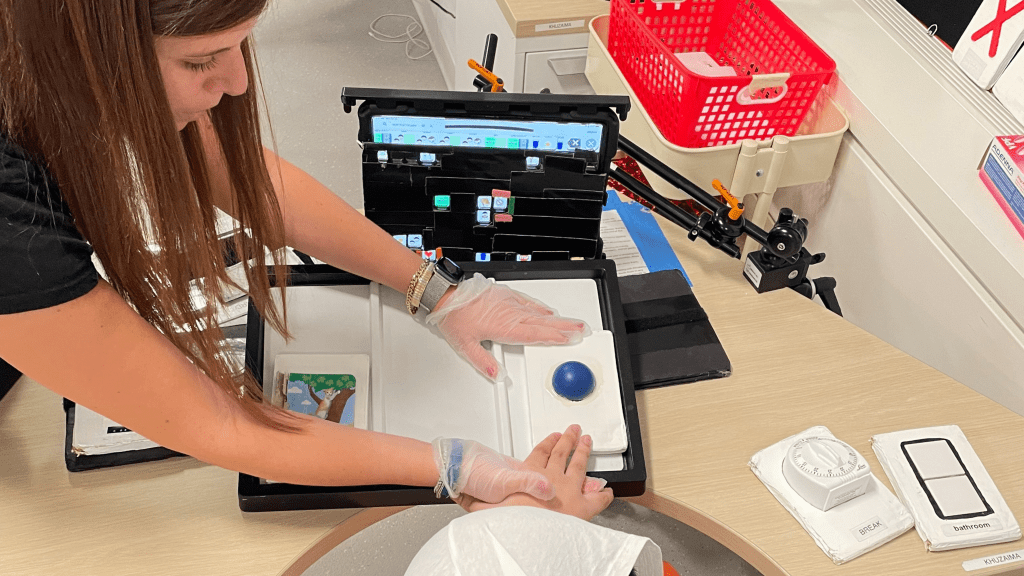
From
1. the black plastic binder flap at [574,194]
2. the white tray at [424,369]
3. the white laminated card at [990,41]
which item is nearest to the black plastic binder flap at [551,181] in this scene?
the black plastic binder flap at [574,194]

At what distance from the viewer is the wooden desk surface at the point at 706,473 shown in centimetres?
92

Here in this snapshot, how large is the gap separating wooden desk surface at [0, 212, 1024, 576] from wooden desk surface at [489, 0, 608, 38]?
92cm

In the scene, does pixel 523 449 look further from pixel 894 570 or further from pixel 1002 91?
pixel 1002 91

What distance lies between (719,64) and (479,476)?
3.74 feet

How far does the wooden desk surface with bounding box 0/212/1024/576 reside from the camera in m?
0.92

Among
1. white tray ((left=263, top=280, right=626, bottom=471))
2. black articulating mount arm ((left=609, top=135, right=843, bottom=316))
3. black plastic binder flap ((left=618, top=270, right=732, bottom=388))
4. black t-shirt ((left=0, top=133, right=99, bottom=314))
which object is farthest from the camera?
black articulating mount arm ((left=609, top=135, right=843, bottom=316))

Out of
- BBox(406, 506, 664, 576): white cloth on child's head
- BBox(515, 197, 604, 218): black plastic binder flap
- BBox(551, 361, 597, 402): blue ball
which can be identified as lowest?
BBox(551, 361, 597, 402): blue ball

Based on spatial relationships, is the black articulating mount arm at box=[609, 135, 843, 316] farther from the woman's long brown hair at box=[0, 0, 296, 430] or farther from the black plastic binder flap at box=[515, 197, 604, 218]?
the woman's long brown hair at box=[0, 0, 296, 430]

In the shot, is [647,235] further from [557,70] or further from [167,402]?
[167,402]

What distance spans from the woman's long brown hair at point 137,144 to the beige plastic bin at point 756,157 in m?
0.72

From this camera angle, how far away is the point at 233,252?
118 cm

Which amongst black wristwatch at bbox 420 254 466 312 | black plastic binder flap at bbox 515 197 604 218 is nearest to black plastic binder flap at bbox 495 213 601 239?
black plastic binder flap at bbox 515 197 604 218

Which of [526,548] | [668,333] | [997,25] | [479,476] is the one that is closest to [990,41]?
[997,25]

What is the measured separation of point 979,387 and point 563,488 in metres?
0.79
